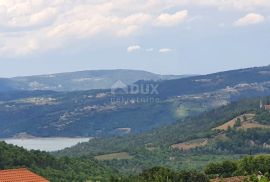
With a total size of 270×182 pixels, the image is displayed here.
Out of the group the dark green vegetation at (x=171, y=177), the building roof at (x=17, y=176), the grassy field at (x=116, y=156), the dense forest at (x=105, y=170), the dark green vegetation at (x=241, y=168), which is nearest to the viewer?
the building roof at (x=17, y=176)

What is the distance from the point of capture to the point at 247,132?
198 meters

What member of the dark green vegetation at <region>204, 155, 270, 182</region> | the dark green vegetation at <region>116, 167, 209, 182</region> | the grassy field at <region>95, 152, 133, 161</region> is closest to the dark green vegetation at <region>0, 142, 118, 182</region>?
the dark green vegetation at <region>204, 155, 270, 182</region>

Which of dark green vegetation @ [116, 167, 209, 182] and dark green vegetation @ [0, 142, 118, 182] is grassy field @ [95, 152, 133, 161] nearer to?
dark green vegetation @ [0, 142, 118, 182]

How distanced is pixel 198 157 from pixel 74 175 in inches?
3138

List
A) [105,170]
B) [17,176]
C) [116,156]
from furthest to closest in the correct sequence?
[116,156] < [105,170] < [17,176]

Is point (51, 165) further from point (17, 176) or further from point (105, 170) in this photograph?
point (17, 176)

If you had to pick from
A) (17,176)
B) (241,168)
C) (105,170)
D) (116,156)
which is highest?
(17,176)

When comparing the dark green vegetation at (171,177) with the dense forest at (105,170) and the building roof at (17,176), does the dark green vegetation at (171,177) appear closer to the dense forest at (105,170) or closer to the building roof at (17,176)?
the dense forest at (105,170)

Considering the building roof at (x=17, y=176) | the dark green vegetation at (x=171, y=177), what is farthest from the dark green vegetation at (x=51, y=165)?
Answer: the building roof at (x=17, y=176)

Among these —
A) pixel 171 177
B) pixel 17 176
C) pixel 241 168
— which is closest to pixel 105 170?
pixel 241 168

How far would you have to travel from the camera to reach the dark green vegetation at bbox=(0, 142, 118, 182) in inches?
3881

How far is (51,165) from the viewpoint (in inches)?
4301

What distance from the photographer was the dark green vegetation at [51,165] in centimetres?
9859

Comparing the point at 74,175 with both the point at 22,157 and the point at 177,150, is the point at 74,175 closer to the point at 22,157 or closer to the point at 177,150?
the point at 22,157
